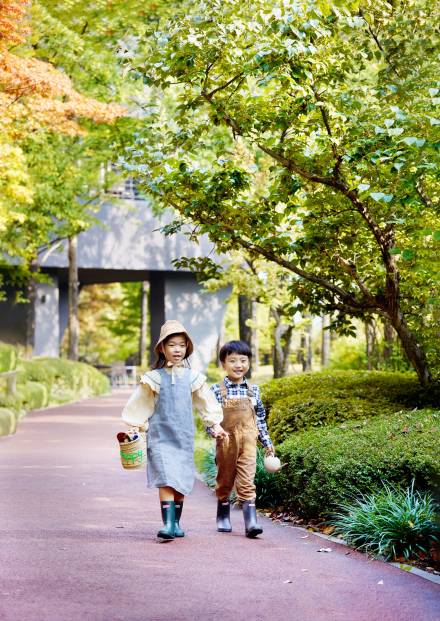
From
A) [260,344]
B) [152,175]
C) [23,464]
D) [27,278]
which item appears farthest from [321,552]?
[260,344]

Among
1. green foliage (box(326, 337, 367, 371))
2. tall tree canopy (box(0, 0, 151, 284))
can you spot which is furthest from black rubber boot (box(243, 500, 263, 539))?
green foliage (box(326, 337, 367, 371))

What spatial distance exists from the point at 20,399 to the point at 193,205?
1077 centimetres

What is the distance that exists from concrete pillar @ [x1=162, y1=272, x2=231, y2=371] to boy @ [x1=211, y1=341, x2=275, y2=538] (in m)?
24.5

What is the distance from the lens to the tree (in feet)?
25.9

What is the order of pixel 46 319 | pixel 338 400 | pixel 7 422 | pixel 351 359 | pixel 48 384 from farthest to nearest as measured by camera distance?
pixel 46 319, pixel 48 384, pixel 351 359, pixel 7 422, pixel 338 400

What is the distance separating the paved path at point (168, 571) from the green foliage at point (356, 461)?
387 millimetres

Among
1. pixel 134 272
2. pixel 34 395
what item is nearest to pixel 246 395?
pixel 34 395

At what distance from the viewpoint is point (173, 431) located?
6691 mm

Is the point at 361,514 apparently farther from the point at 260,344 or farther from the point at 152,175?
the point at 260,344

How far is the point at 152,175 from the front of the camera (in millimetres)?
9836

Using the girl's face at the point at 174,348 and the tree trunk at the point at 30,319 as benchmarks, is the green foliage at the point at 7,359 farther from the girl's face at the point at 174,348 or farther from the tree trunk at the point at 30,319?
the girl's face at the point at 174,348

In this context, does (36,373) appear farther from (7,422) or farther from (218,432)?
(218,432)

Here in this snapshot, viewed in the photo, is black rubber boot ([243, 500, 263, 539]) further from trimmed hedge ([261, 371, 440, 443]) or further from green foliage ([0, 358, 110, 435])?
green foliage ([0, 358, 110, 435])

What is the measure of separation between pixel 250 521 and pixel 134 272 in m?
25.6
